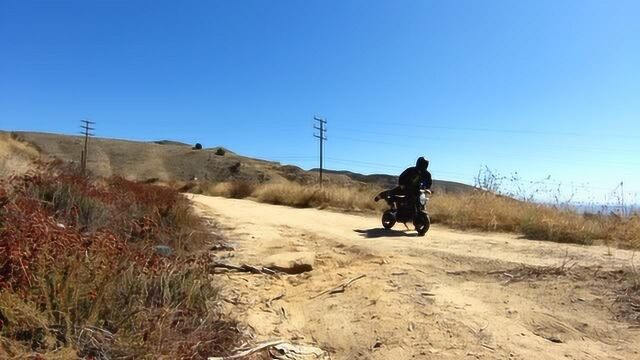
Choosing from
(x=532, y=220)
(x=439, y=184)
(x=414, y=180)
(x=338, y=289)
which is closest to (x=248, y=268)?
(x=338, y=289)

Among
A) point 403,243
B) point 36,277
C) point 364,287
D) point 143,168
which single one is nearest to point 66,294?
point 36,277

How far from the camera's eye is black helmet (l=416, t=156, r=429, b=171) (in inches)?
498

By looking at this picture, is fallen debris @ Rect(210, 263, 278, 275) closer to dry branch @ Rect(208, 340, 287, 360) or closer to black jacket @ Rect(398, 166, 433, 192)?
dry branch @ Rect(208, 340, 287, 360)

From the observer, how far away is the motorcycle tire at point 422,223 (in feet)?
38.2

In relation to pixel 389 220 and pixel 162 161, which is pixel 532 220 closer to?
pixel 389 220

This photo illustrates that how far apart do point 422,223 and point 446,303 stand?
581 cm

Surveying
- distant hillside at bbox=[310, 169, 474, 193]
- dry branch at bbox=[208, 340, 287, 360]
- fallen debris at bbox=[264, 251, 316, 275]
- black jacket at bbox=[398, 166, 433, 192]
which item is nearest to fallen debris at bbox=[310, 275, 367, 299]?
fallen debris at bbox=[264, 251, 316, 275]

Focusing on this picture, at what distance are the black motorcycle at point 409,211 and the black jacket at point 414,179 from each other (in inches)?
8.5

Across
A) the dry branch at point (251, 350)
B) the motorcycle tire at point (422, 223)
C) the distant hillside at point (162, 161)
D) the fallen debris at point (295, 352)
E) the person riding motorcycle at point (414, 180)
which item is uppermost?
the distant hillside at point (162, 161)

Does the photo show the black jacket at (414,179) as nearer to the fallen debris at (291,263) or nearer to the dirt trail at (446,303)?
the dirt trail at (446,303)

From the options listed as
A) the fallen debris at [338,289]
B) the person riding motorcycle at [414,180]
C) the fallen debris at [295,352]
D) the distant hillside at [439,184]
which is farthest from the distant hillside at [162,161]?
the fallen debris at [295,352]

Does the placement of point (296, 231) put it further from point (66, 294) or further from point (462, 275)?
point (66, 294)

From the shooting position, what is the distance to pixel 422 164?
12.7 meters

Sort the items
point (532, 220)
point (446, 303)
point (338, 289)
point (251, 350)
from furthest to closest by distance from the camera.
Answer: point (532, 220) → point (338, 289) → point (446, 303) → point (251, 350)
